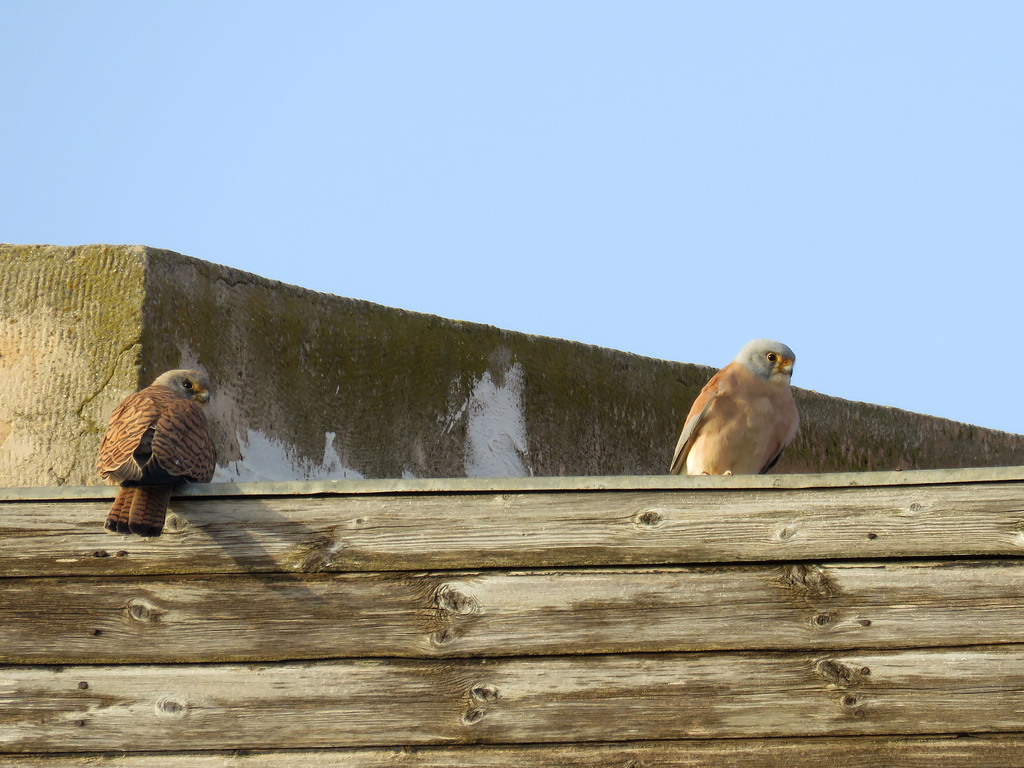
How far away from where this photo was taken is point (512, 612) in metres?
2.39

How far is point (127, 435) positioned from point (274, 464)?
33.3 inches

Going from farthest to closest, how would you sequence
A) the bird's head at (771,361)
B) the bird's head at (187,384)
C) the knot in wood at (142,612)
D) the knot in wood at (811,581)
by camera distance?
the bird's head at (771,361) < the bird's head at (187,384) < the knot in wood at (142,612) < the knot in wood at (811,581)

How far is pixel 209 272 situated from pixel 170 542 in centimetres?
113

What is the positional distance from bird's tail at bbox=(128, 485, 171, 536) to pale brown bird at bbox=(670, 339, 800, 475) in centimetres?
196

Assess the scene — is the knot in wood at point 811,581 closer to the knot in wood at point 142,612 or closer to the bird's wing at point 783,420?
the knot in wood at point 142,612

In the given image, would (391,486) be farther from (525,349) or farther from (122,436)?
(525,349)

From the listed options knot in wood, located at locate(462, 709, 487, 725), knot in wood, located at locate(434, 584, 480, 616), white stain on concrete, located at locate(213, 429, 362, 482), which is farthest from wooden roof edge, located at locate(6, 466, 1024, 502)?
white stain on concrete, located at locate(213, 429, 362, 482)

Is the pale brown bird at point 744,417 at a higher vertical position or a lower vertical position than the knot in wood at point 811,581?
higher

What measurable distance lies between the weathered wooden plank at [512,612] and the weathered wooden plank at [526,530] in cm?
A: 4

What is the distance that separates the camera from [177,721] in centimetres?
239

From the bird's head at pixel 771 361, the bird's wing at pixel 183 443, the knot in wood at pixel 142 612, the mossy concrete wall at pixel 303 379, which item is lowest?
the knot in wood at pixel 142 612

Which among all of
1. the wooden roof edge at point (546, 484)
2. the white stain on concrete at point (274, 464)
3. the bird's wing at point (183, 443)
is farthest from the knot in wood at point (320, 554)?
the white stain on concrete at point (274, 464)

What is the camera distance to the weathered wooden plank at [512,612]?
232cm

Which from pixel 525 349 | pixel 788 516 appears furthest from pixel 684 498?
pixel 525 349
